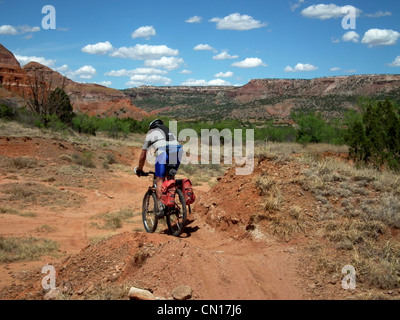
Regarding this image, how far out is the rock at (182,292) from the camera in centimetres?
376

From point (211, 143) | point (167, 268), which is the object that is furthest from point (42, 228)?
point (211, 143)

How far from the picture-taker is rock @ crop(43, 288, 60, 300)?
13.2 ft

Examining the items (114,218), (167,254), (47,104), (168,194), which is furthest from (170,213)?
(47,104)

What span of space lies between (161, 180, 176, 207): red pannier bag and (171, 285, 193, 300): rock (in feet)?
6.81

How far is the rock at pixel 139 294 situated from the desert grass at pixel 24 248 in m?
3.19

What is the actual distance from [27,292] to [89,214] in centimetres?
538

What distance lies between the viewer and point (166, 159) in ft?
19.6

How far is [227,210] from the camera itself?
6.74 m

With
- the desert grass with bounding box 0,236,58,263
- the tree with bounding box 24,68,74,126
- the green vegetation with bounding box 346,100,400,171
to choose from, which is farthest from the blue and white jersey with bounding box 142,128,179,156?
the tree with bounding box 24,68,74,126

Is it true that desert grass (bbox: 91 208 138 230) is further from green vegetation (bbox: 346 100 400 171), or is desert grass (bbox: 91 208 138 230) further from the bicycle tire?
green vegetation (bbox: 346 100 400 171)

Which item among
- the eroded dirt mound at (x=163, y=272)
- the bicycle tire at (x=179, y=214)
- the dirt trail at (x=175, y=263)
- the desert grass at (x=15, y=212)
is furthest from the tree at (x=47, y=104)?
the eroded dirt mound at (x=163, y=272)

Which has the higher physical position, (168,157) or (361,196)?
(168,157)

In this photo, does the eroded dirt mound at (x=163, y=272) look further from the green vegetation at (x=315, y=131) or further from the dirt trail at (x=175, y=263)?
the green vegetation at (x=315, y=131)

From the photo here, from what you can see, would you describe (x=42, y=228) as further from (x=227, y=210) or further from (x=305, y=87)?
(x=305, y=87)
